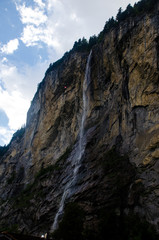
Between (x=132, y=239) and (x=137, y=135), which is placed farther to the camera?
(x=137, y=135)

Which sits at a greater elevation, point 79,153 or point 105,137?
point 105,137

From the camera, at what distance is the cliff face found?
15.1m

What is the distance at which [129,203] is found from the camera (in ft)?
46.1

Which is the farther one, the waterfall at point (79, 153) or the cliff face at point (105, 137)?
the waterfall at point (79, 153)

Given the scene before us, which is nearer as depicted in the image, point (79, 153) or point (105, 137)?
point (105, 137)

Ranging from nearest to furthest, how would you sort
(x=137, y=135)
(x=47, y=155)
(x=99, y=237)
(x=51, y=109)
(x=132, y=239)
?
(x=132, y=239), (x=99, y=237), (x=137, y=135), (x=47, y=155), (x=51, y=109)

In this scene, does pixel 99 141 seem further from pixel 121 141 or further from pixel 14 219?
pixel 14 219

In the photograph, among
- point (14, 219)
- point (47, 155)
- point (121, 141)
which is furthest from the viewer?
point (47, 155)

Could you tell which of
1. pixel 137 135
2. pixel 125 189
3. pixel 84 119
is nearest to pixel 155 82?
pixel 137 135

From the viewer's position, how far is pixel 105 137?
20672mm

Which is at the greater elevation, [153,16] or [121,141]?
[153,16]

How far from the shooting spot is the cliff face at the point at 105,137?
49.5ft

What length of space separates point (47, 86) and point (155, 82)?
22.4m

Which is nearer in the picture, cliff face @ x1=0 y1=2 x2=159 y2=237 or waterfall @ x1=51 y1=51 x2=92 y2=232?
cliff face @ x1=0 y1=2 x2=159 y2=237
